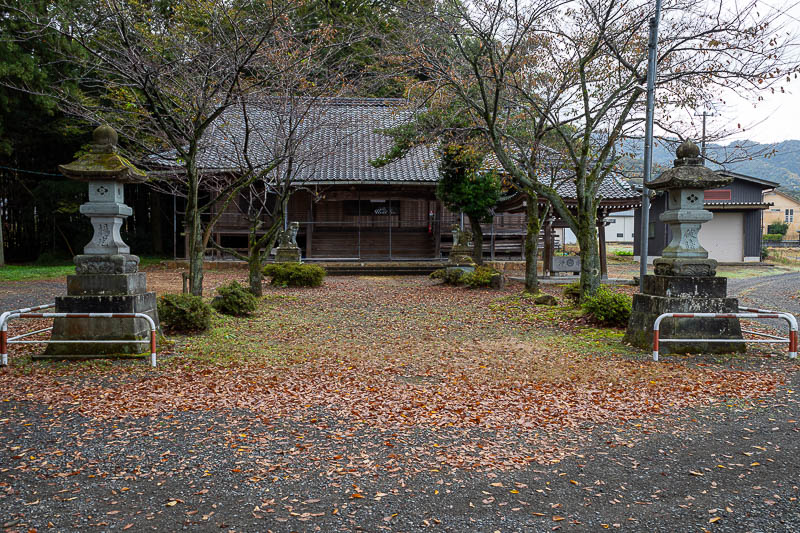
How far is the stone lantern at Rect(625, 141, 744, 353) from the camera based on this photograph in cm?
750

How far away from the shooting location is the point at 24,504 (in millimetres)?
3373

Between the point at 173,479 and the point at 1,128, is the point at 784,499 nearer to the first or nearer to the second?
the point at 173,479

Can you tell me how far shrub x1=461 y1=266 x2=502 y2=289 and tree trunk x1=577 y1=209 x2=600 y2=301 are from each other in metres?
4.78

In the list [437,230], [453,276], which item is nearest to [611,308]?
[453,276]

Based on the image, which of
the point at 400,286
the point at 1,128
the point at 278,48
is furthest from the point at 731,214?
the point at 1,128

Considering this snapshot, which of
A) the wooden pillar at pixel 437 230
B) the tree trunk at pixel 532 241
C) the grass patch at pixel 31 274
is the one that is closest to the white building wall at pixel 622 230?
the wooden pillar at pixel 437 230

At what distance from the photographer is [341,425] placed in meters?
4.89

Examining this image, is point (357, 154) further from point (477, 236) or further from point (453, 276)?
point (453, 276)

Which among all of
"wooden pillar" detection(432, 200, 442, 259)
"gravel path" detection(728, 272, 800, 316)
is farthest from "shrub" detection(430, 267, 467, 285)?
"gravel path" detection(728, 272, 800, 316)

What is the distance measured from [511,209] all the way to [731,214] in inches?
590

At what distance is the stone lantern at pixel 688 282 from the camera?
295 inches

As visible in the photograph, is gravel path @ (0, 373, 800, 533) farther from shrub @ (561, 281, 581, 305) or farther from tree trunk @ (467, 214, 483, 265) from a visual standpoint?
tree trunk @ (467, 214, 483, 265)

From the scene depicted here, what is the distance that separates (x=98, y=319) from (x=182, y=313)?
5.21 feet

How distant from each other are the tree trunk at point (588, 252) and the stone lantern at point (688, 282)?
102 inches
